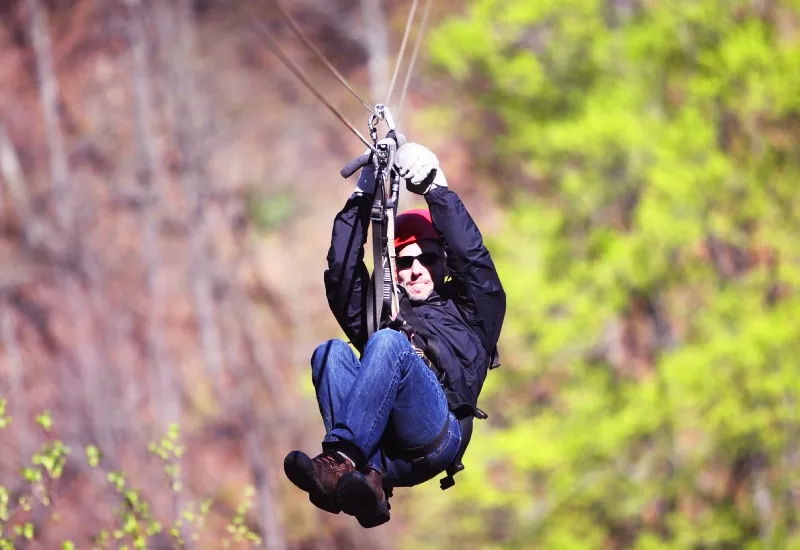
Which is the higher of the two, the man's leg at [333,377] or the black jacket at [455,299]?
the black jacket at [455,299]

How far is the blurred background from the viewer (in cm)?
1318

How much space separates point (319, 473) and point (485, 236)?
990cm

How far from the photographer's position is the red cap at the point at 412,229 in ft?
16.5

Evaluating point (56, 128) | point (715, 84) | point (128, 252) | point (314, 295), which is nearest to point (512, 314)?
point (715, 84)

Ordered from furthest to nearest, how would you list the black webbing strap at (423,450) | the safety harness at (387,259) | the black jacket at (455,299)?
1. the black jacket at (455,299)
2. the black webbing strap at (423,450)
3. the safety harness at (387,259)

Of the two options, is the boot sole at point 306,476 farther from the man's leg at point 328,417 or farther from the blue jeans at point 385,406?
the blue jeans at point 385,406

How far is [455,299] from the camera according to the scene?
5.04 meters

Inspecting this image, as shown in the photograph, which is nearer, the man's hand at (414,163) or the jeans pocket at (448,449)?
the man's hand at (414,163)

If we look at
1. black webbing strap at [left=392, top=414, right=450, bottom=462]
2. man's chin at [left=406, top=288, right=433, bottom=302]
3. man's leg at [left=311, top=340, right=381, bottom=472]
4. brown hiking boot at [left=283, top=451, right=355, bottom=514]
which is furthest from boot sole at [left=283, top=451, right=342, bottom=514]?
man's chin at [left=406, top=288, right=433, bottom=302]

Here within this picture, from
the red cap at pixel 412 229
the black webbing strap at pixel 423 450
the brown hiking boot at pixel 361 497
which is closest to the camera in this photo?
the brown hiking boot at pixel 361 497

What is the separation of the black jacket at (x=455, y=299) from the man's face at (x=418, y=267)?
0.19 ft

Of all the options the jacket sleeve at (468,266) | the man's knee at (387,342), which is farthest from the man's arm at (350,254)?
the man's knee at (387,342)

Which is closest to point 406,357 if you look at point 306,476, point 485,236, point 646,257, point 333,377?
point 333,377

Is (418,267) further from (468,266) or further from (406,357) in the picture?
(406,357)
